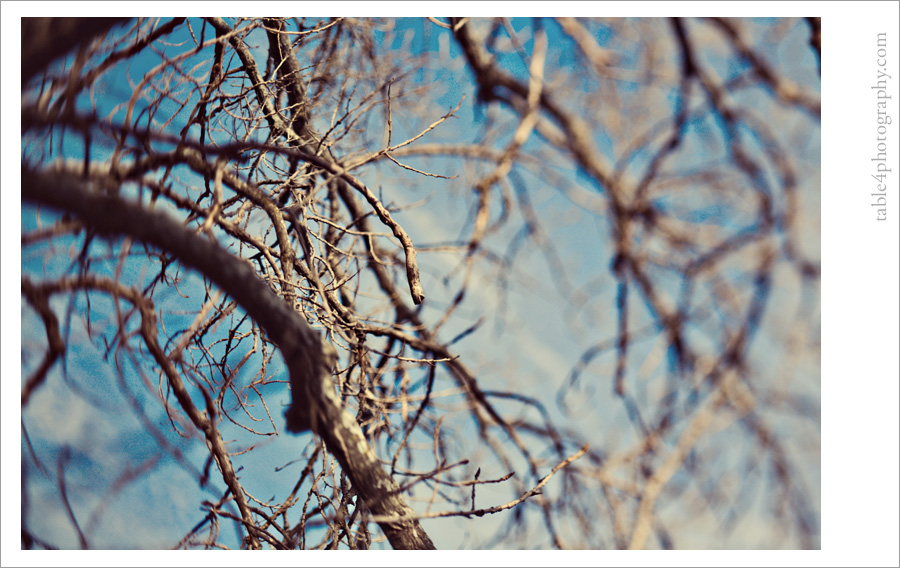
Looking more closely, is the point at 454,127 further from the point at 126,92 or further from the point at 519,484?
the point at 519,484

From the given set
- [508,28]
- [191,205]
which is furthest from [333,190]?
[508,28]

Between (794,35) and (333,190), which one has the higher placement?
(794,35)

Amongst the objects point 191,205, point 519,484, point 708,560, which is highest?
point 191,205

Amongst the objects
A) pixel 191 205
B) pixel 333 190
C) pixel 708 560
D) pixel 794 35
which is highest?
pixel 794 35

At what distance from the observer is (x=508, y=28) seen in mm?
1154

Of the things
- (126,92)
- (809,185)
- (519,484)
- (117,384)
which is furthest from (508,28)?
(117,384)

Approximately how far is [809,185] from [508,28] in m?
0.80

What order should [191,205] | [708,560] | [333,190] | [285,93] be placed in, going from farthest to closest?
1. [333,190]
2. [285,93]
3. [191,205]
4. [708,560]

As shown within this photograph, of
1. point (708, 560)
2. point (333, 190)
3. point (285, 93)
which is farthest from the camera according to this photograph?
point (333, 190)

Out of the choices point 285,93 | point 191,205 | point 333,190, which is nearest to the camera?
point 191,205
